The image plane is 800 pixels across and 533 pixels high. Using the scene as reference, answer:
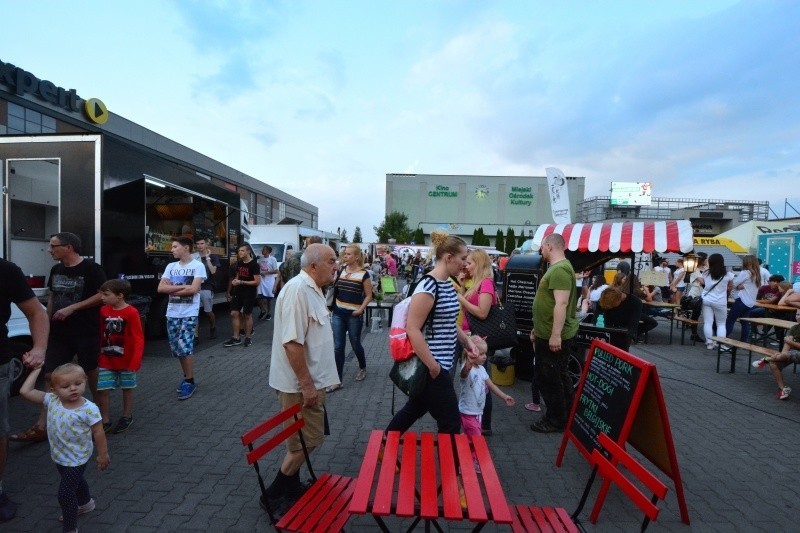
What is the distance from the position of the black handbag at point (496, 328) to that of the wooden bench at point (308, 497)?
262 cm

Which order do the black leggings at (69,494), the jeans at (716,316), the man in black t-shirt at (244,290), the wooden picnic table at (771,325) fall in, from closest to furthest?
1. the black leggings at (69,494)
2. the wooden picnic table at (771,325)
3. the man in black t-shirt at (244,290)
4. the jeans at (716,316)

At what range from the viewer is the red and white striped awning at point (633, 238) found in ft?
24.4

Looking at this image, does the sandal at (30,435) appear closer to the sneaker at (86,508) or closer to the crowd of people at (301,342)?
the crowd of people at (301,342)

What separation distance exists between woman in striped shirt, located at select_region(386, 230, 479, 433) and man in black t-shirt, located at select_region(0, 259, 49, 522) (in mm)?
2405

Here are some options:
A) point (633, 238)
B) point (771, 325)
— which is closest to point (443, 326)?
point (633, 238)

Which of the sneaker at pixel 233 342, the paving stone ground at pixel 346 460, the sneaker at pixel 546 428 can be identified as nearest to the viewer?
the paving stone ground at pixel 346 460

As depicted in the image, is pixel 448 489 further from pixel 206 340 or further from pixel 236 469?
pixel 206 340

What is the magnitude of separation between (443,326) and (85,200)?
544 cm

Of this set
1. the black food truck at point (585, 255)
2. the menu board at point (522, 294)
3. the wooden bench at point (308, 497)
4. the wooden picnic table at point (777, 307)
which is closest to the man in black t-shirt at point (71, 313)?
the wooden bench at point (308, 497)

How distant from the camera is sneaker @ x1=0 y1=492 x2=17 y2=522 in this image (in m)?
2.71

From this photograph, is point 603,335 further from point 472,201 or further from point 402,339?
point 472,201

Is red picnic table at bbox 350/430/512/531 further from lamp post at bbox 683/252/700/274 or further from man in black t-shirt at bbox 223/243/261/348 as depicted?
lamp post at bbox 683/252/700/274

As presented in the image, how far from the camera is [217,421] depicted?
4.41 m

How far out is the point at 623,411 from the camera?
9.69 ft
